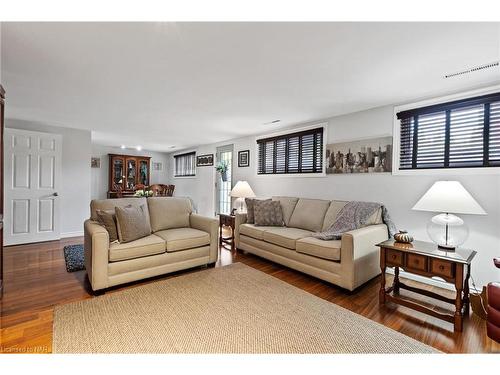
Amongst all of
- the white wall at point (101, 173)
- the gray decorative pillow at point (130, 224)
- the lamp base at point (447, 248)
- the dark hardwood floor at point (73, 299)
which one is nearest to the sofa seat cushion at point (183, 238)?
the gray decorative pillow at point (130, 224)

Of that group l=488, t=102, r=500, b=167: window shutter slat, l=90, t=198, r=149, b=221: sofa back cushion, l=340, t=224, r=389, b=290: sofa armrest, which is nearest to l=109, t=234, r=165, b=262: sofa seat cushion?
l=90, t=198, r=149, b=221: sofa back cushion

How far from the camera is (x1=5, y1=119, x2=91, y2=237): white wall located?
473 cm

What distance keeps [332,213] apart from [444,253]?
1442mm

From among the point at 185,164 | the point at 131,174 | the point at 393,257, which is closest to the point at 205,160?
the point at 185,164

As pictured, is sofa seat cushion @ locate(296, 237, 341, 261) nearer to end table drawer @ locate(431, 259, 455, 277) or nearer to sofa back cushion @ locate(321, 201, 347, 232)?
sofa back cushion @ locate(321, 201, 347, 232)

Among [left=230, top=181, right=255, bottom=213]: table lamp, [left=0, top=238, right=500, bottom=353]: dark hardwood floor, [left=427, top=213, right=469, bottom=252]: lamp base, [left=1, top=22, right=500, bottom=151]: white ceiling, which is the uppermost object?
[left=1, top=22, right=500, bottom=151]: white ceiling

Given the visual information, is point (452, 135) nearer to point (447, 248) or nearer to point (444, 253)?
point (447, 248)

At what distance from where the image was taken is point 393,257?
2275mm

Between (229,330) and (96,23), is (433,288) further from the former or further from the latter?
(96,23)

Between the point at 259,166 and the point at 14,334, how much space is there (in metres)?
4.10

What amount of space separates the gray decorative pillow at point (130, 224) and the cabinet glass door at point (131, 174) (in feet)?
16.7

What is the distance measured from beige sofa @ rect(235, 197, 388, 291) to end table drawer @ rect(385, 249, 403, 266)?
0.89 feet
